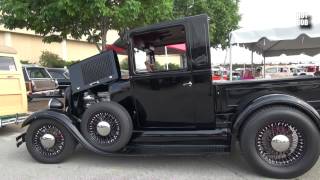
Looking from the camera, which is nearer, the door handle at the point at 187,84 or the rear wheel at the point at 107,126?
the door handle at the point at 187,84

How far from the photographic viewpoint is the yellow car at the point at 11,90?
29.6 feet

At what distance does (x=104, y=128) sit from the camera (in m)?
6.32

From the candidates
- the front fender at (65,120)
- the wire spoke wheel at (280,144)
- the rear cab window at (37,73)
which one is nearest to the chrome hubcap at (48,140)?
the front fender at (65,120)

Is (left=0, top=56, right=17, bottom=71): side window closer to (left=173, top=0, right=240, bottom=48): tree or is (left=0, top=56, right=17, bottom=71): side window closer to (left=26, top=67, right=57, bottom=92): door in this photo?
(left=26, top=67, right=57, bottom=92): door

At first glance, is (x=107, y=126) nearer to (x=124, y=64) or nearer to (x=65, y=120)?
(x=65, y=120)

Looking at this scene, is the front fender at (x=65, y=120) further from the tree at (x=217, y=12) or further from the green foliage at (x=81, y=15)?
the tree at (x=217, y=12)

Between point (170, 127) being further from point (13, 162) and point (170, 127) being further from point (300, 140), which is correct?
point (13, 162)

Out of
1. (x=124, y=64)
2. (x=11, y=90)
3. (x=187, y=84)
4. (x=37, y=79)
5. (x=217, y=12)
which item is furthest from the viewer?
(x=217, y=12)

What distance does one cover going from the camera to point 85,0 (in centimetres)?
1222

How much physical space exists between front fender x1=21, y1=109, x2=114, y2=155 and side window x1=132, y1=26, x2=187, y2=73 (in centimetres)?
124

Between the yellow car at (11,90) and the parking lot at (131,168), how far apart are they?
1929 millimetres

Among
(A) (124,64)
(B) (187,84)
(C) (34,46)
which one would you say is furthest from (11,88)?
→ (C) (34,46)

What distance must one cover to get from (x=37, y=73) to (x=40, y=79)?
528 mm

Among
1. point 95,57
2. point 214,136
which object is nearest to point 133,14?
point 95,57
